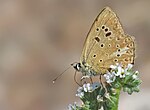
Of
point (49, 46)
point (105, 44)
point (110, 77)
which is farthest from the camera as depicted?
point (49, 46)

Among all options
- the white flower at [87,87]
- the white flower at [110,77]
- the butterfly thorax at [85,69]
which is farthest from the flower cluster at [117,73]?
the butterfly thorax at [85,69]

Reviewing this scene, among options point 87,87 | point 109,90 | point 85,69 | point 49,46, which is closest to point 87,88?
point 87,87

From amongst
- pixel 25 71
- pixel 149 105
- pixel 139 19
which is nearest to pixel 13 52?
pixel 25 71

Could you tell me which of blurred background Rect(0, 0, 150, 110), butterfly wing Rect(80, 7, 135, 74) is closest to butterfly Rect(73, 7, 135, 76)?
butterfly wing Rect(80, 7, 135, 74)

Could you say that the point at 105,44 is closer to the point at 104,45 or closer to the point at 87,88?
the point at 104,45

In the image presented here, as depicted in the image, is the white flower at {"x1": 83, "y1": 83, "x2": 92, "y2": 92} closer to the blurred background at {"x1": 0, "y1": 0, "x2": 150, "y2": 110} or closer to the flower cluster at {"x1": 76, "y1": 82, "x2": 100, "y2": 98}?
the flower cluster at {"x1": 76, "y1": 82, "x2": 100, "y2": 98}

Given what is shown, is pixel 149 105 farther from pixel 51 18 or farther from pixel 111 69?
pixel 111 69

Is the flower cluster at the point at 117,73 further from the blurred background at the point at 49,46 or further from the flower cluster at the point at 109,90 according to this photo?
the blurred background at the point at 49,46

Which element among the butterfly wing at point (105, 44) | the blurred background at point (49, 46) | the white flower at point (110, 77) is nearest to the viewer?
the white flower at point (110, 77)
